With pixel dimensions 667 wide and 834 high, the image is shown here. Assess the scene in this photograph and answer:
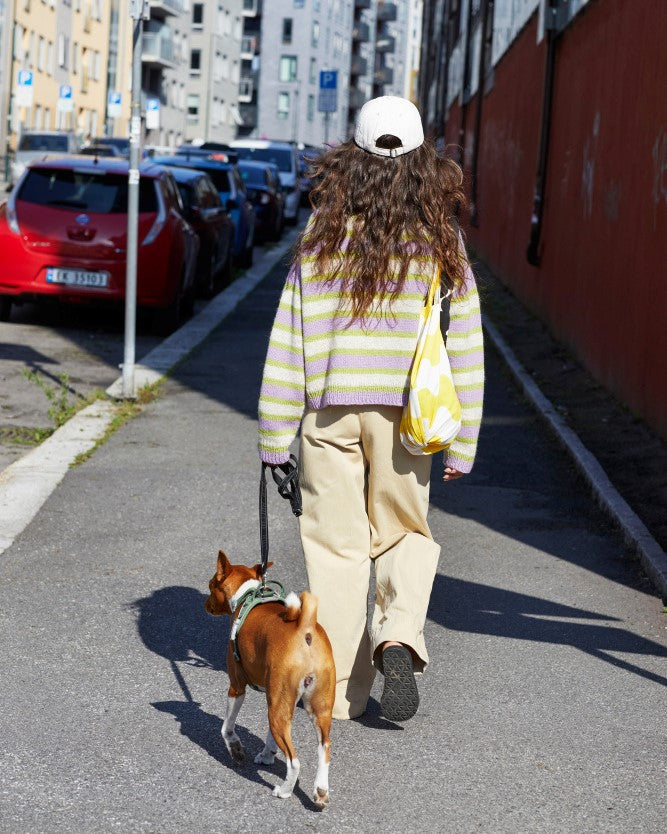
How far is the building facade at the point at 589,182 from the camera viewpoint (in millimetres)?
9883

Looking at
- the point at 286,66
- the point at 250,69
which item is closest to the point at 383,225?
the point at 286,66

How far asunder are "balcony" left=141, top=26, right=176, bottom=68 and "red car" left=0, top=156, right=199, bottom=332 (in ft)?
209

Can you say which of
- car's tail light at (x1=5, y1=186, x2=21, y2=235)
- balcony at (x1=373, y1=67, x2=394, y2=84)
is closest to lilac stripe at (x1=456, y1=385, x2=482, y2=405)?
car's tail light at (x1=5, y1=186, x2=21, y2=235)

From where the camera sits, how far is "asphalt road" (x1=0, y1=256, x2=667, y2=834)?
3.76m

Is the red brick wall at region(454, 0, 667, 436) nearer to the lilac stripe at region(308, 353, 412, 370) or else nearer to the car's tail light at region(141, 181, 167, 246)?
the car's tail light at region(141, 181, 167, 246)

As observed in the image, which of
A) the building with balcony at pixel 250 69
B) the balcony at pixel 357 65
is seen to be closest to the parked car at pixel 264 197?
the building with balcony at pixel 250 69

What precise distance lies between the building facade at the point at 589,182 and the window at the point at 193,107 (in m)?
70.0

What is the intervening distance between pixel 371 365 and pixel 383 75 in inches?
5338

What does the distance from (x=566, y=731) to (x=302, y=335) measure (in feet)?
4.83

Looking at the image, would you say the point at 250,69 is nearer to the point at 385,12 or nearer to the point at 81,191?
the point at 385,12

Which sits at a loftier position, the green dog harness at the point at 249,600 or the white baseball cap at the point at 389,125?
the white baseball cap at the point at 389,125

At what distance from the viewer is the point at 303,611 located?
3.59 meters

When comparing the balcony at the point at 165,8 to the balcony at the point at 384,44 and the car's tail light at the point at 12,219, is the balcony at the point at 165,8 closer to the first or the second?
the balcony at the point at 384,44

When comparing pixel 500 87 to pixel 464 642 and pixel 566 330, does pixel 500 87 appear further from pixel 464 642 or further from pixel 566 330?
pixel 464 642
